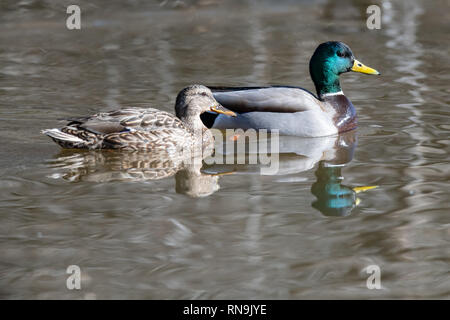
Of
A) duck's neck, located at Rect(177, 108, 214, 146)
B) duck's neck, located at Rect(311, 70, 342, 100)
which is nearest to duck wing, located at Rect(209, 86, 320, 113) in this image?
duck's neck, located at Rect(311, 70, 342, 100)

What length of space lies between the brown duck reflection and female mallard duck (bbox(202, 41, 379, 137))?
1.30 meters

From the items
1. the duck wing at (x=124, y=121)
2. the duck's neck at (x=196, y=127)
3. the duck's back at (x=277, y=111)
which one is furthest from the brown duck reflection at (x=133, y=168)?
the duck's back at (x=277, y=111)

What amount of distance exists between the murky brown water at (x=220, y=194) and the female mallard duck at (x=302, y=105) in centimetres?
23

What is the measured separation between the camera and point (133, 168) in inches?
298

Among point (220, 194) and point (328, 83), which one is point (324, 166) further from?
point (328, 83)

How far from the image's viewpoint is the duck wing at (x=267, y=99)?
29.4 ft

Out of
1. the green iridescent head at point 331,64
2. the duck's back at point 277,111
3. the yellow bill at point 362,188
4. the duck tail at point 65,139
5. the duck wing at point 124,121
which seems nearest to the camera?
the yellow bill at point 362,188

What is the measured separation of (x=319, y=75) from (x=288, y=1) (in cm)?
766

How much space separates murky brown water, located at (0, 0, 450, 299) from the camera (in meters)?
5.08

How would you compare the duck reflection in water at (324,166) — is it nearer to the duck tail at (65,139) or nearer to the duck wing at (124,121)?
the duck wing at (124,121)

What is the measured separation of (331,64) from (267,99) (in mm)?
885

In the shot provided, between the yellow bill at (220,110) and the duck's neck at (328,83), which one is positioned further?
the duck's neck at (328,83)

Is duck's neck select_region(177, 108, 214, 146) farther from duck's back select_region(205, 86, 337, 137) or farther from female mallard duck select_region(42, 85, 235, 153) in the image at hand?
duck's back select_region(205, 86, 337, 137)

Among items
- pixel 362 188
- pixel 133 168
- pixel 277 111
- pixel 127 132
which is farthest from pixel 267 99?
pixel 362 188
